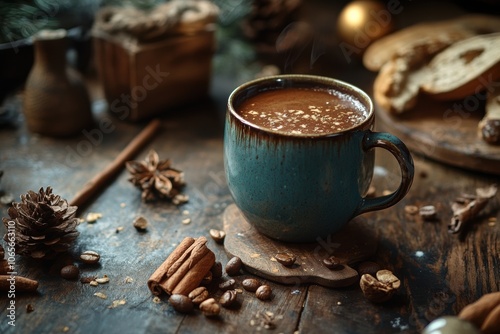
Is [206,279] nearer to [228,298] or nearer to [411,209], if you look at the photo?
[228,298]

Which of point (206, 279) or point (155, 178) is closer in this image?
point (206, 279)

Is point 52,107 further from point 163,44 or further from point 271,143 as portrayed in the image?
point 271,143

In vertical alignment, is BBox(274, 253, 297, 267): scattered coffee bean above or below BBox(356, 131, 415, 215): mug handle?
below

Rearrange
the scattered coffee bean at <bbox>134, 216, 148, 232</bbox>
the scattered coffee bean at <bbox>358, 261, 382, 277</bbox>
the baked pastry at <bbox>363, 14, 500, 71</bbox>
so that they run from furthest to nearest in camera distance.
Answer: the baked pastry at <bbox>363, 14, 500, 71</bbox> → the scattered coffee bean at <bbox>134, 216, 148, 232</bbox> → the scattered coffee bean at <bbox>358, 261, 382, 277</bbox>

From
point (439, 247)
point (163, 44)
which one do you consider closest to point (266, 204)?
point (439, 247)

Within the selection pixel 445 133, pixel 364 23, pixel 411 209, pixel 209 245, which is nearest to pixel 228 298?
pixel 209 245

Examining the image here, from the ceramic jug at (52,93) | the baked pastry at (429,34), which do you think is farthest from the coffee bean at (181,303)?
the baked pastry at (429,34)

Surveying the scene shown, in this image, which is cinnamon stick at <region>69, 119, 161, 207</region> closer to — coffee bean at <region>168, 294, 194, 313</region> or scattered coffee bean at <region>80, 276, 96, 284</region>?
scattered coffee bean at <region>80, 276, 96, 284</region>

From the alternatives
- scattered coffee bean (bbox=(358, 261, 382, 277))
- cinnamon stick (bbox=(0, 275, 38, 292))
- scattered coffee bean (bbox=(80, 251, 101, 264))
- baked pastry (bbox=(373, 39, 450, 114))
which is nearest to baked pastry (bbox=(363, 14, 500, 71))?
baked pastry (bbox=(373, 39, 450, 114))
